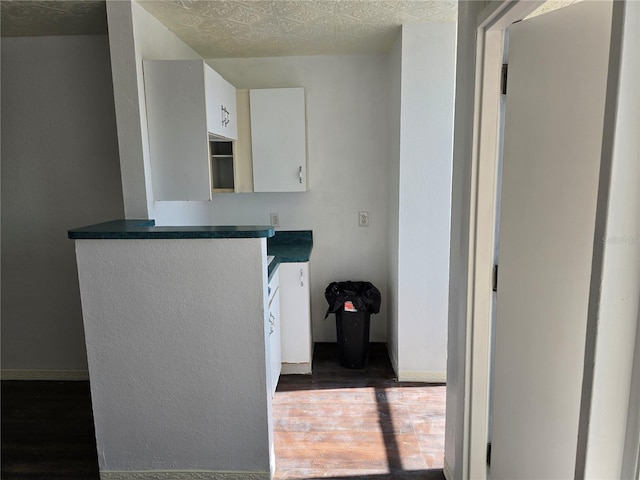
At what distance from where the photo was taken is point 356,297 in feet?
9.86

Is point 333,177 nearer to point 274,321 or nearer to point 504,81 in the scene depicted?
point 274,321

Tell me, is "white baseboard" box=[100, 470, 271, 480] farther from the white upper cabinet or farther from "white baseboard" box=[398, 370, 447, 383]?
the white upper cabinet

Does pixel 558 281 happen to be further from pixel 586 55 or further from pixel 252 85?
pixel 252 85

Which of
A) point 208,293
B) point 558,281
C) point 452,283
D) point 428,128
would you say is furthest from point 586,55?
point 208,293

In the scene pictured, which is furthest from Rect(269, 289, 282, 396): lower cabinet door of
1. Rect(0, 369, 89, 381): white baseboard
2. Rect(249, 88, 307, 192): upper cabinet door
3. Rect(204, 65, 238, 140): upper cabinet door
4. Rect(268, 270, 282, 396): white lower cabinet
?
Rect(0, 369, 89, 381): white baseboard

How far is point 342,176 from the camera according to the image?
3.29 meters

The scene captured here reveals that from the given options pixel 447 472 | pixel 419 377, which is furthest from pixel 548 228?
pixel 419 377

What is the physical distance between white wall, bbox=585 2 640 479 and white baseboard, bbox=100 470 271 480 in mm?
1484

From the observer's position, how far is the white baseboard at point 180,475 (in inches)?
75.7

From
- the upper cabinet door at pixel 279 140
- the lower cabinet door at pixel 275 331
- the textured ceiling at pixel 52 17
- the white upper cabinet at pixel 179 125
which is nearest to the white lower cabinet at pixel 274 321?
the lower cabinet door at pixel 275 331

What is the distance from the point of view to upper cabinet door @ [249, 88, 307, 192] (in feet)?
10.0

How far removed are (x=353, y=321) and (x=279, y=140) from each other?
145cm

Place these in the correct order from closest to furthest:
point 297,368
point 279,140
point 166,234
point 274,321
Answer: point 166,234 < point 274,321 < point 297,368 < point 279,140

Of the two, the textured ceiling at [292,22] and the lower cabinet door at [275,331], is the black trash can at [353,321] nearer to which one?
the lower cabinet door at [275,331]
